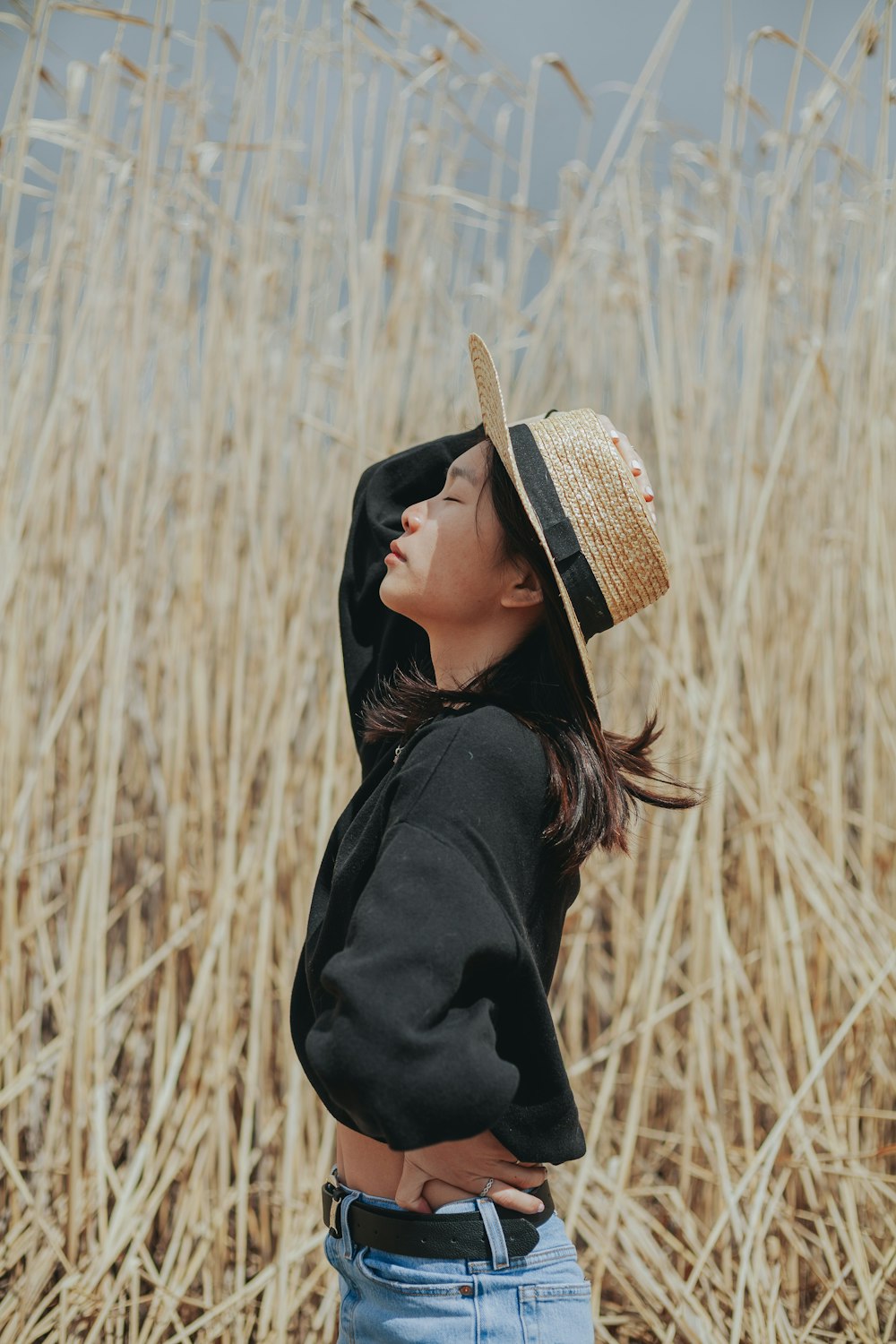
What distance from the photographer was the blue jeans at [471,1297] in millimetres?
683

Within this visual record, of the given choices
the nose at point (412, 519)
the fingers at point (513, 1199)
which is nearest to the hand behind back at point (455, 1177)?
the fingers at point (513, 1199)

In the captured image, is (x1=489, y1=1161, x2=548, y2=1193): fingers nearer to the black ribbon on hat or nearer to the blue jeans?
the blue jeans

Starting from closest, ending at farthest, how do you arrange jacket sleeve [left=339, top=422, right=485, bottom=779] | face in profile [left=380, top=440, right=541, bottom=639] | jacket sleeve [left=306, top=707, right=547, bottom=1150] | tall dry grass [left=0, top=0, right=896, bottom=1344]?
jacket sleeve [left=306, top=707, right=547, bottom=1150]
face in profile [left=380, top=440, right=541, bottom=639]
jacket sleeve [left=339, top=422, right=485, bottom=779]
tall dry grass [left=0, top=0, right=896, bottom=1344]

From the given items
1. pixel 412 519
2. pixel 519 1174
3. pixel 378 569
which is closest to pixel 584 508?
pixel 412 519

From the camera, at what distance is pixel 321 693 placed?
5.10ft

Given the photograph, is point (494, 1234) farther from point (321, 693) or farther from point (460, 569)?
point (321, 693)

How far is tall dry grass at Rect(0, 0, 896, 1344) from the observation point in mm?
1392

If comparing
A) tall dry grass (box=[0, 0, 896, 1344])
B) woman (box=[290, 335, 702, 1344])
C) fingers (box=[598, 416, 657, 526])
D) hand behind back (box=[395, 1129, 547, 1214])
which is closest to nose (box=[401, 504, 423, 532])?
woman (box=[290, 335, 702, 1344])

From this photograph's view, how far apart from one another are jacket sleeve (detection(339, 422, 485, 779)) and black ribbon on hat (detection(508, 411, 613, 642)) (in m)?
0.17

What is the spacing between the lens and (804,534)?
1.76 meters

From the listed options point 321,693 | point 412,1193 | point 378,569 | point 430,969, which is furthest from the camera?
point 321,693

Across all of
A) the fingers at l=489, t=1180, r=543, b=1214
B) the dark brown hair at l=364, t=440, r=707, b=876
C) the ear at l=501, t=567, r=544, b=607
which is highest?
the ear at l=501, t=567, r=544, b=607

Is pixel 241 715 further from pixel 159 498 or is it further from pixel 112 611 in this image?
pixel 159 498

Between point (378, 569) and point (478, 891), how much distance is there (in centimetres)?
41
